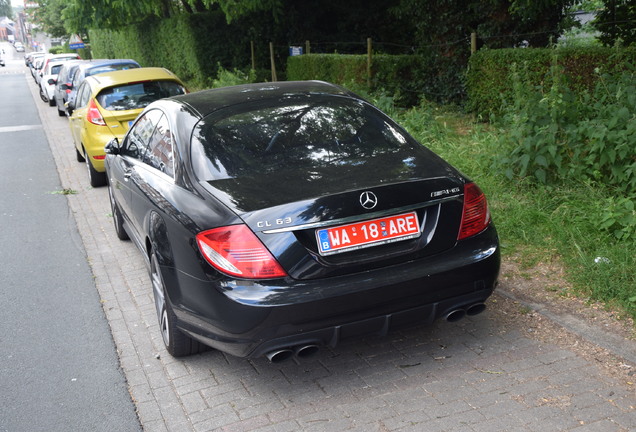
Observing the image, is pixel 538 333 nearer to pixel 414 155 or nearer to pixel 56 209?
pixel 414 155

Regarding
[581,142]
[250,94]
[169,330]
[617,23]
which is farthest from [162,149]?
[617,23]

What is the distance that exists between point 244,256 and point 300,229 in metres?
0.33

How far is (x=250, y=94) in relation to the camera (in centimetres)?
512

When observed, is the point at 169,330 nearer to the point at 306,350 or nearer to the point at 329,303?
the point at 306,350

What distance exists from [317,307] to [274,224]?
493 mm

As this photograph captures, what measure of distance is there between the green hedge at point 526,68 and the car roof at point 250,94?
3.71 m

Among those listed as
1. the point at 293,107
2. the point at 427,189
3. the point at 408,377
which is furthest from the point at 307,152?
the point at 408,377

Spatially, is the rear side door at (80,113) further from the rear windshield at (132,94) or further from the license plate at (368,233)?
the license plate at (368,233)

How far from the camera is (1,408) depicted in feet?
13.7

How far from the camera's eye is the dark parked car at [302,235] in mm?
3686

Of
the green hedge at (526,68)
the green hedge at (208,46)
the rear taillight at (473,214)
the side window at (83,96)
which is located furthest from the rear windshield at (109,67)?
the rear taillight at (473,214)

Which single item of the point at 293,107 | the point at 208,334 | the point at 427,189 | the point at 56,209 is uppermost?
the point at 293,107

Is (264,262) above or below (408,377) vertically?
above

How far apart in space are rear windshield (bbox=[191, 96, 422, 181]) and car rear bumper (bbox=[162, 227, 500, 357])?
681 mm
